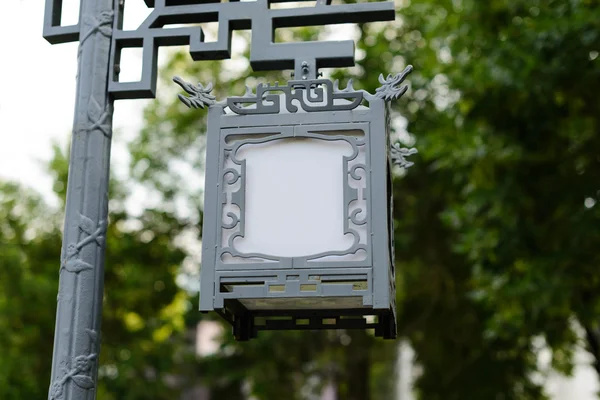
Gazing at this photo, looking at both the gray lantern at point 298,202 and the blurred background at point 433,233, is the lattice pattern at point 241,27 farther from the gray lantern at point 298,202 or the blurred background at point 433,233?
the blurred background at point 433,233

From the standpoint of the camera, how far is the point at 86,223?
3.16 metres

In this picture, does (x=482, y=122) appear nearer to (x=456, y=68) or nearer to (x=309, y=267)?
(x=456, y=68)

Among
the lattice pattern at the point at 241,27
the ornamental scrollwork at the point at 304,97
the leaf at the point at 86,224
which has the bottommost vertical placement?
the leaf at the point at 86,224

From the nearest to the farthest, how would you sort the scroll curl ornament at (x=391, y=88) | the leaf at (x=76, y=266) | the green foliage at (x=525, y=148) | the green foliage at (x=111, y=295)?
the leaf at (x=76, y=266) → the scroll curl ornament at (x=391, y=88) → the green foliage at (x=525, y=148) → the green foliage at (x=111, y=295)

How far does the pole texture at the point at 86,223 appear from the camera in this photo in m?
3.02

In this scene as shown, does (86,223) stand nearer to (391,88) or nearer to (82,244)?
(82,244)

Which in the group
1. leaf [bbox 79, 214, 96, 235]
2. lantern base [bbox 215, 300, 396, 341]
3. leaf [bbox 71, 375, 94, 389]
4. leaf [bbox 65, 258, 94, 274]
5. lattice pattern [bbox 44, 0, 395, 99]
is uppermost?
lattice pattern [bbox 44, 0, 395, 99]

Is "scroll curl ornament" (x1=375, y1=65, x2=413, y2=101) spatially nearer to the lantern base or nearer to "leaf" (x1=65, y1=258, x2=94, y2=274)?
the lantern base

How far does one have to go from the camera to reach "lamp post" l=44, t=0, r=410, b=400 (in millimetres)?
3041

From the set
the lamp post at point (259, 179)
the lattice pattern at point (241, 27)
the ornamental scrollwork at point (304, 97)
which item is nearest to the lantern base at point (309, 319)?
the lamp post at point (259, 179)

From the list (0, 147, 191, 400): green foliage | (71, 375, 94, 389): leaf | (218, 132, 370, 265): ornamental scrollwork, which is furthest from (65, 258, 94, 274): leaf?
(0, 147, 191, 400): green foliage

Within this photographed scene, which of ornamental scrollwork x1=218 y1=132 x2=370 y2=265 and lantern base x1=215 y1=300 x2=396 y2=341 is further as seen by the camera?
lantern base x1=215 y1=300 x2=396 y2=341

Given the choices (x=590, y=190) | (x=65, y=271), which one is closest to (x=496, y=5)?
(x=590, y=190)

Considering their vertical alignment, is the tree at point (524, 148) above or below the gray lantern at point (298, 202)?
above
